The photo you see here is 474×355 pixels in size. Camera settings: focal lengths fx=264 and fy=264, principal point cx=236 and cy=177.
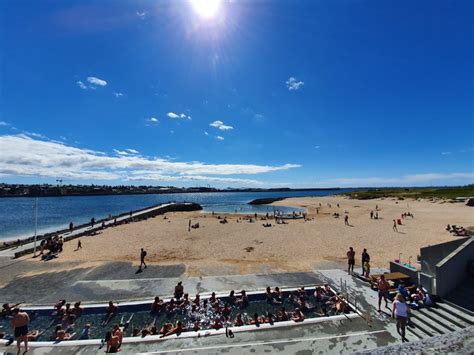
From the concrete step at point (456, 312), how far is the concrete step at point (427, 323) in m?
0.71

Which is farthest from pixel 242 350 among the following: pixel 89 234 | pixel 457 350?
pixel 89 234

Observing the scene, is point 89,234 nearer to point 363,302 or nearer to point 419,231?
point 363,302

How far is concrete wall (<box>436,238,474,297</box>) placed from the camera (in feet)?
Answer: 32.7

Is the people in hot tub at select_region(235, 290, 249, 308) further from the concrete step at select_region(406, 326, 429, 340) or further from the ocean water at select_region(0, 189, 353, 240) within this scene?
the ocean water at select_region(0, 189, 353, 240)

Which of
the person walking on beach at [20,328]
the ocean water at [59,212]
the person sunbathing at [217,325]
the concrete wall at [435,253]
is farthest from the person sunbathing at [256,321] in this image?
the ocean water at [59,212]

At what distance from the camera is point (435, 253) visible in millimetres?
13109

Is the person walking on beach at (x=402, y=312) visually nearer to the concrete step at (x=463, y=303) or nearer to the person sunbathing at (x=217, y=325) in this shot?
the concrete step at (x=463, y=303)

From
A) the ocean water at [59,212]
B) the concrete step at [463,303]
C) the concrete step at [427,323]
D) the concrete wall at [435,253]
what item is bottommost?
the ocean water at [59,212]

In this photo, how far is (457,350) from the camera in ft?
6.02

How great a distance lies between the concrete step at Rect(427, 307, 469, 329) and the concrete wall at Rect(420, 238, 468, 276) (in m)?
3.90

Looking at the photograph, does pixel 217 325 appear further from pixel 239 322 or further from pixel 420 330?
pixel 420 330

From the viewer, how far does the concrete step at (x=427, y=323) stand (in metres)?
8.47

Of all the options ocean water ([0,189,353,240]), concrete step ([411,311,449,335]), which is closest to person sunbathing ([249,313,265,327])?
concrete step ([411,311,449,335])

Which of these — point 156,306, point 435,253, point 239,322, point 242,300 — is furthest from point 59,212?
point 435,253
